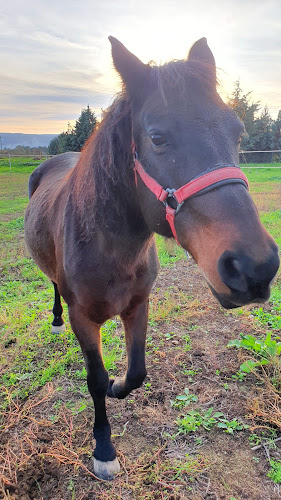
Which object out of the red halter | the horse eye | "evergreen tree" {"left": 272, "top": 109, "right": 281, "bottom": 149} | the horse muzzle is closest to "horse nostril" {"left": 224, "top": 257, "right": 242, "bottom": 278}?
the horse muzzle

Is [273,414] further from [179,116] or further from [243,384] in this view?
[179,116]

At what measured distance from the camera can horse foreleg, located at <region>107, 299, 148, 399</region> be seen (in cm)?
241

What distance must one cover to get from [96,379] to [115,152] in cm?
155

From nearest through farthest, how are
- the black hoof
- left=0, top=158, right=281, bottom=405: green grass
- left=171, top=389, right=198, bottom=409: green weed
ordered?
the black hoof
left=171, top=389, right=198, bottom=409: green weed
left=0, top=158, right=281, bottom=405: green grass

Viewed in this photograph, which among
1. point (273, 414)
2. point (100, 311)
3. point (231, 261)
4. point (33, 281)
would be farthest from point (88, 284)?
point (33, 281)

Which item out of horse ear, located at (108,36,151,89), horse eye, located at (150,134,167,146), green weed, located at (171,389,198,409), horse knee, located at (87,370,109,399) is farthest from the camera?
green weed, located at (171,389,198,409)

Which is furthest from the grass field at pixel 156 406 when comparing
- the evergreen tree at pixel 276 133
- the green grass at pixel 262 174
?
the evergreen tree at pixel 276 133

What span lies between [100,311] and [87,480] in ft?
3.64

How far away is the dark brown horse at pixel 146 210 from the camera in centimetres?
126

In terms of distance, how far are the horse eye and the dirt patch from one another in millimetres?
2005

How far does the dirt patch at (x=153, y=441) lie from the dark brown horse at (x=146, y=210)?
0.61 ft

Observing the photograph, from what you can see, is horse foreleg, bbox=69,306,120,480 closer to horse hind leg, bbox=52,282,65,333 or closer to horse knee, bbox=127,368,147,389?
Result: horse knee, bbox=127,368,147,389

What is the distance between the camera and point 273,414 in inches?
95.2

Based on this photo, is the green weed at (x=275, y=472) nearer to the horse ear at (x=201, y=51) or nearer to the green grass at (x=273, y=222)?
the horse ear at (x=201, y=51)
